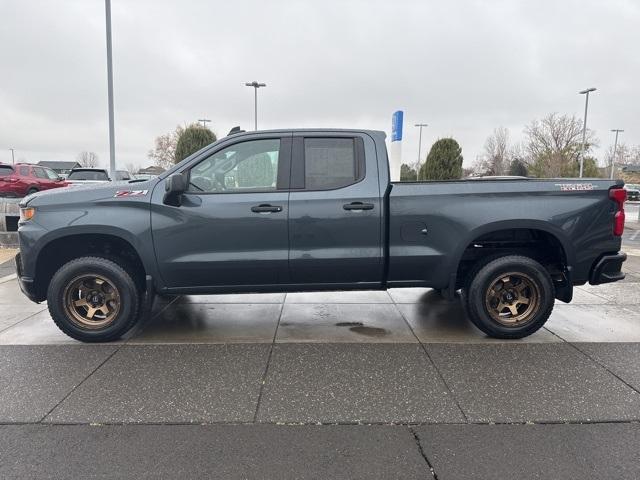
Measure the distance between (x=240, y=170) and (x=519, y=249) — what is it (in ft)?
9.73

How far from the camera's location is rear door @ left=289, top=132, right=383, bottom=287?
4.38 m

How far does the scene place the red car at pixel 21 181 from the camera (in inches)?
650

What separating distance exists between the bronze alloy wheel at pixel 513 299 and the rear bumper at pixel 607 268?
2.00ft

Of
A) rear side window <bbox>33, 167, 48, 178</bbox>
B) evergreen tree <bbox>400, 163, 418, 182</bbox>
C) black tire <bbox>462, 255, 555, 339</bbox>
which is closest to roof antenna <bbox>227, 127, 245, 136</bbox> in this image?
black tire <bbox>462, 255, 555, 339</bbox>

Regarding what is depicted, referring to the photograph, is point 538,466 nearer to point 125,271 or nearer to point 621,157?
point 125,271

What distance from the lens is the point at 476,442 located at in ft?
9.41

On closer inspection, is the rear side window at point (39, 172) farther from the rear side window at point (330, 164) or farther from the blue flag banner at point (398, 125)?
the rear side window at point (330, 164)

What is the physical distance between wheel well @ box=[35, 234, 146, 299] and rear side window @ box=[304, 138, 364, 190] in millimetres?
1875

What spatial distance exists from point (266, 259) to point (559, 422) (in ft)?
8.82

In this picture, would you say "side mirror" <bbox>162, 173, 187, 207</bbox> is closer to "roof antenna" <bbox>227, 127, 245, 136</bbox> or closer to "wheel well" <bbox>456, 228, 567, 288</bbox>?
"roof antenna" <bbox>227, 127, 245, 136</bbox>

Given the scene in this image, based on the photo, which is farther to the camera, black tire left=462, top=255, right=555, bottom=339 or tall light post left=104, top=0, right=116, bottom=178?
tall light post left=104, top=0, right=116, bottom=178

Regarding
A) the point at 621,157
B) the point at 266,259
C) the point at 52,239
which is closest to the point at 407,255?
the point at 266,259

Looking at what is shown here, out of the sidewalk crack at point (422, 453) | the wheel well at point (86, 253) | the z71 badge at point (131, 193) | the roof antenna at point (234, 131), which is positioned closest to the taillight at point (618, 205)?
the sidewalk crack at point (422, 453)

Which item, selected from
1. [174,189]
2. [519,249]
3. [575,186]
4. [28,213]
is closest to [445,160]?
[519,249]
